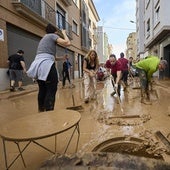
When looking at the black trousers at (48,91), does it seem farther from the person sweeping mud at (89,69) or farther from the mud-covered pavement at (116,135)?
the person sweeping mud at (89,69)

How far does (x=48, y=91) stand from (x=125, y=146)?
4.56 feet

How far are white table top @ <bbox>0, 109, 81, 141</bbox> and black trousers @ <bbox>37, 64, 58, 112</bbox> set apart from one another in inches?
44.4

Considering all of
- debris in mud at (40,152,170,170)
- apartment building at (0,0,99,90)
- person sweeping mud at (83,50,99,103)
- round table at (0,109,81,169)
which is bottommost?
debris in mud at (40,152,170,170)

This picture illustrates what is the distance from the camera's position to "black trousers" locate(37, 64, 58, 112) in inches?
145

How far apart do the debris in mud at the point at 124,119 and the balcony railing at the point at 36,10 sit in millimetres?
8315

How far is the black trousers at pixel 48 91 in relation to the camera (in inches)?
145

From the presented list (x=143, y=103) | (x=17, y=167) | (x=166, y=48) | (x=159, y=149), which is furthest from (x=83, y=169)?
(x=166, y=48)

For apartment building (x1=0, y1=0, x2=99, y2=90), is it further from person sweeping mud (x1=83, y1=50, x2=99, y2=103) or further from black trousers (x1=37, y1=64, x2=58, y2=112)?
black trousers (x1=37, y1=64, x2=58, y2=112)

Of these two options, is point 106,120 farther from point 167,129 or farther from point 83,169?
point 83,169

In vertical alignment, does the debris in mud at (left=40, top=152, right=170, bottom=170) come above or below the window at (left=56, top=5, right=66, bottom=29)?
below

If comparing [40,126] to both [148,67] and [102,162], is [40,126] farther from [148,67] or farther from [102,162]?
[148,67]

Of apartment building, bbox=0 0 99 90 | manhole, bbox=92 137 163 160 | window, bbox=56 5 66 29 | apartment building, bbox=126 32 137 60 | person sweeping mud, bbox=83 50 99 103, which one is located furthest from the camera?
apartment building, bbox=126 32 137 60

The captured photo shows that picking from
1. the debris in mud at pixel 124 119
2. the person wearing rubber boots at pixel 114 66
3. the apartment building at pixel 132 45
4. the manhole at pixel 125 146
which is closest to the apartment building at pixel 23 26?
the person wearing rubber boots at pixel 114 66

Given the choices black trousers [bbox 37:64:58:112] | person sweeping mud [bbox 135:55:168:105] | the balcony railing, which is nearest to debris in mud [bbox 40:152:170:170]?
black trousers [bbox 37:64:58:112]
